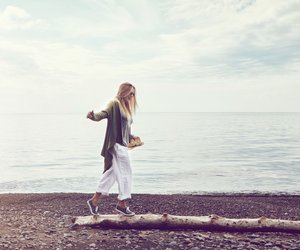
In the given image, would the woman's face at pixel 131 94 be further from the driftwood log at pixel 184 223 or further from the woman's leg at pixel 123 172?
the driftwood log at pixel 184 223

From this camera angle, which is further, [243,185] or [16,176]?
[16,176]

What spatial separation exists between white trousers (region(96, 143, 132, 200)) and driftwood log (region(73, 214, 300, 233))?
1.86 ft

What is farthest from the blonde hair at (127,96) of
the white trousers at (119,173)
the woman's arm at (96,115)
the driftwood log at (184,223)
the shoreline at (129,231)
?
the shoreline at (129,231)

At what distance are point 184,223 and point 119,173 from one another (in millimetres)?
1785

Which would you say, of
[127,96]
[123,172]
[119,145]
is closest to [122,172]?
[123,172]

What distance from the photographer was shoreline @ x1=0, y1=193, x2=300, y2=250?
7.90 metres

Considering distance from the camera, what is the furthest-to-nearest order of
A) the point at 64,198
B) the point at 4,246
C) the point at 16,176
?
the point at 16,176
the point at 64,198
the point at 4,246

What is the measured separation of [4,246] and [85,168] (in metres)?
22.6

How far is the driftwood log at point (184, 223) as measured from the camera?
895 cm

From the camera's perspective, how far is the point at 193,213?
40.2 feet

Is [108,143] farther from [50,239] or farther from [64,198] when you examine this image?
[64,198]

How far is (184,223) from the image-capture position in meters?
9.02

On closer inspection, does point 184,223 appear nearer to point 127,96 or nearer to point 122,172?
point 122,172

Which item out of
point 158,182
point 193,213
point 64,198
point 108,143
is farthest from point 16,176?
point 108,143
